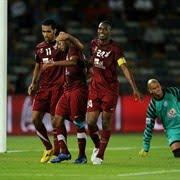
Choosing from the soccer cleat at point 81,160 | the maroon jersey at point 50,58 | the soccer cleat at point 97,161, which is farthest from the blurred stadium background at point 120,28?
the soccer cleat at point 97,161

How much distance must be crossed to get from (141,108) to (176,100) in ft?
29.0

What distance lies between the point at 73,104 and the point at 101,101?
48cm

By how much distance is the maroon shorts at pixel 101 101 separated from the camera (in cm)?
1585

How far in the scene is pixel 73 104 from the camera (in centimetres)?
1588

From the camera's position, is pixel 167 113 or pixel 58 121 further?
pixel 167 113

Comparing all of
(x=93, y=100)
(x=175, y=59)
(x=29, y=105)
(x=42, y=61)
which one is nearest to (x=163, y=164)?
(x=93, y=100)

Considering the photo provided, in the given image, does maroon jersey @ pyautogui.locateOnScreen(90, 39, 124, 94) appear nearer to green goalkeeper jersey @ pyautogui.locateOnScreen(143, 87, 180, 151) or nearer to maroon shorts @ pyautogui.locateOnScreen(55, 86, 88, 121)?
maroon shorts @ pyautogui.locateOnScreen(55, 86, 88, 121)

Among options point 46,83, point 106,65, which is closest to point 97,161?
point 106,65

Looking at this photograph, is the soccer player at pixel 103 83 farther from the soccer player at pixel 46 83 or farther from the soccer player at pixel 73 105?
the soccer player at pixel 46 83

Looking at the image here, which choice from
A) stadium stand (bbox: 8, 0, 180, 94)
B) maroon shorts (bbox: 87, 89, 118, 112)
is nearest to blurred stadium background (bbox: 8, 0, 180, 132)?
stadium stand (bbox: 8, 0, 180, 94)

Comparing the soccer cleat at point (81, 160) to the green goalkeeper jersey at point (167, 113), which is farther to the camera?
the green goalkeeper jersey at point (167, 113)

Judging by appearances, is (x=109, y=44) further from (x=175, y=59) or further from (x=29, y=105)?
(x=175, y=59)

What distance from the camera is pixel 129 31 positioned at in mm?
31938

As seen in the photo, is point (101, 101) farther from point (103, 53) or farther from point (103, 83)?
point (103, 53)
